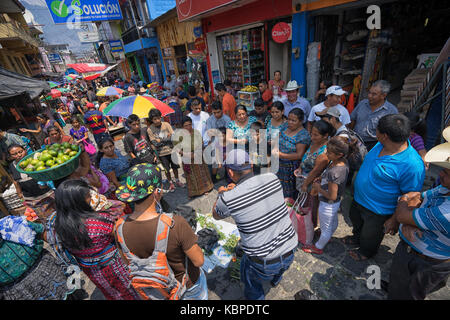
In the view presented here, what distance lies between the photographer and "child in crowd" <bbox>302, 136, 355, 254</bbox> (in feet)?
7.77

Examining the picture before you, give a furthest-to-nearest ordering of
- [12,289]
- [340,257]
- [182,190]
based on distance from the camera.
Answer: [182,190] < [340,257] < [12,289]

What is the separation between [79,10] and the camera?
12.0 meters

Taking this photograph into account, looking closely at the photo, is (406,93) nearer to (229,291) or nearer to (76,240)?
(229,291)

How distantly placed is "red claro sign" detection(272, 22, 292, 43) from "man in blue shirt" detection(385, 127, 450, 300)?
564 centimetres

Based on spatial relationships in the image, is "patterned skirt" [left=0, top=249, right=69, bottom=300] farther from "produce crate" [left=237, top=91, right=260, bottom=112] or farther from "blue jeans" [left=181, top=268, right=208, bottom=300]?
"produce crate" [left=237, top=91, right=260, bottom=112]

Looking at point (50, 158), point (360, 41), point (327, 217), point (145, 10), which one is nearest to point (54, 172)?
point (50, 158)

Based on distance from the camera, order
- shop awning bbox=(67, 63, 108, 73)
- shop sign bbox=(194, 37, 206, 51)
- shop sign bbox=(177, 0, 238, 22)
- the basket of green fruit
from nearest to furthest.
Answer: the basket of green fruit
shop sign bbox=(177, 0, 238, 22)
shop sign bbox=(194, 37, 206, 51)
shop awning bbox=(67, 63, 108, 73)

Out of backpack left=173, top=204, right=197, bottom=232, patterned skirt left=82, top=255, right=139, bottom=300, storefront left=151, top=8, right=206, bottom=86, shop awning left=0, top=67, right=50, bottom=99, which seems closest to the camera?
patterned skirt left=82, top=255, right=139, bottom=300

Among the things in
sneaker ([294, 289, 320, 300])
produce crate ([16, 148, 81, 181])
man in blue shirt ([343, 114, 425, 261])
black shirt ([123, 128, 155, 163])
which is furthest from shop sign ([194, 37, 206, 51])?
sneaker ([294, 289, 320, 300])

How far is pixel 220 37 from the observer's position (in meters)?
9.78

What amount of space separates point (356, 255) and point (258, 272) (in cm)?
174

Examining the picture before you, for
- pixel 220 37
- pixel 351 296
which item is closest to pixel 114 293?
pixel 351 296

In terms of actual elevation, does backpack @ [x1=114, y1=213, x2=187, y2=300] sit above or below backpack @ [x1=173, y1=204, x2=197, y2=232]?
above

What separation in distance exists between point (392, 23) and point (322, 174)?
7.12 metres
